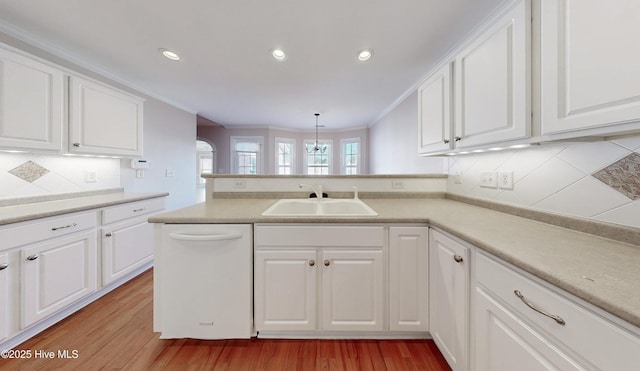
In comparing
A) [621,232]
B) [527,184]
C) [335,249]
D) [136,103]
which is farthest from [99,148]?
[621,232]

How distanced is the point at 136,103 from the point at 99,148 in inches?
26.1

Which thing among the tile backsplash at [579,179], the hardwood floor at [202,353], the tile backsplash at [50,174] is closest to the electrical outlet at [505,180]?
the tile backsplash at [579,179]

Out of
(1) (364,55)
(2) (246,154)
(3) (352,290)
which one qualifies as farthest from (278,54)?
(2) (246,154)

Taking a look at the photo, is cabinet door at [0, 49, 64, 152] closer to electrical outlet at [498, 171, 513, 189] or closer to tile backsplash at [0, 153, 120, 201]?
tile backsplash at [0, 153, 120, 201]

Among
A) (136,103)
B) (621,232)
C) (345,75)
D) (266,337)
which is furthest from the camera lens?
(345,75)

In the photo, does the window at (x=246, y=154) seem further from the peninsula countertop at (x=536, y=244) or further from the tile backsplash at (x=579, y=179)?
the tile backsplash at (x=579, y=179)

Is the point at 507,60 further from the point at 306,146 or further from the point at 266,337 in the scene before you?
the point at 306,146

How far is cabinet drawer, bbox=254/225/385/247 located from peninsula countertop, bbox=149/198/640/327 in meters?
0.05

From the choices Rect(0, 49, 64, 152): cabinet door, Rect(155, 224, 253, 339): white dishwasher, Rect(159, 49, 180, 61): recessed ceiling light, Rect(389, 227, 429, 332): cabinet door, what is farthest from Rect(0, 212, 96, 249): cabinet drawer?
Rect(389, 227, 429, 332): cabinet door

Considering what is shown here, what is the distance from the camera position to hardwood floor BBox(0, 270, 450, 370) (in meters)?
1.29

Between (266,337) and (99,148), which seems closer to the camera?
(266,337)

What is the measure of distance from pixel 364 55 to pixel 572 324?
2340 mm

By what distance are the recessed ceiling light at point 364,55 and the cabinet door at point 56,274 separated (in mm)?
2822

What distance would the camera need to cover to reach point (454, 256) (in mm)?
1112
